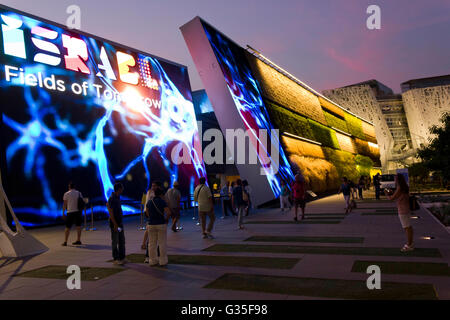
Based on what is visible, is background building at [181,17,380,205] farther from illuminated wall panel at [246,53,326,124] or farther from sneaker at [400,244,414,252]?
sneaker at [400,244,414,252]

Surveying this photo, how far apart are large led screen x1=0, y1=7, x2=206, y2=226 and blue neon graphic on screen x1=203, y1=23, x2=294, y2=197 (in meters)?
4.38

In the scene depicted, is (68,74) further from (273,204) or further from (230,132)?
(273,204)

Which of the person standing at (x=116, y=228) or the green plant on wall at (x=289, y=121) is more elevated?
the green plant on wall at (x=289, y=121)

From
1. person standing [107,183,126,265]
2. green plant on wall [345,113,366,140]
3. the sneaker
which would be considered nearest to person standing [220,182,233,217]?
person standing [107,183,126,265]

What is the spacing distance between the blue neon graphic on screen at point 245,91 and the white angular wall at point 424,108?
65.2m

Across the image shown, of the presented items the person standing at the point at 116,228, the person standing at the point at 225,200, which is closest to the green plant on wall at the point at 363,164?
the person standing at the point at 225,200

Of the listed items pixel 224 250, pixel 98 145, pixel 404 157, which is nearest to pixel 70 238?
pixel 224 250

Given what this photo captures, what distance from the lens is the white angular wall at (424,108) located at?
258 ft

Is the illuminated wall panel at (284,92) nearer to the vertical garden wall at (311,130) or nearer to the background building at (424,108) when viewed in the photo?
the vertical garden wall at (311,130)

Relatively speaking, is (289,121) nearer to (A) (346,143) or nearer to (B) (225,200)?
(B) (225,200)

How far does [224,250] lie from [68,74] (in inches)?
529

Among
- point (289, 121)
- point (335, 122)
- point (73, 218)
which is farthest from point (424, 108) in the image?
point (73, 218)

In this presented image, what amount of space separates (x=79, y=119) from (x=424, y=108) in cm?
7920
